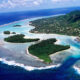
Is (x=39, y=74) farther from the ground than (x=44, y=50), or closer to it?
closer to it

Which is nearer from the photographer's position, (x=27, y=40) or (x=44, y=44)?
(x=44, y=44)

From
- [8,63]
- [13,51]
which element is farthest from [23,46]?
[8,63]

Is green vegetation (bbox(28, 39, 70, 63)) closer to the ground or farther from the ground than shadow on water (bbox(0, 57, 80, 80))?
farther from the ground

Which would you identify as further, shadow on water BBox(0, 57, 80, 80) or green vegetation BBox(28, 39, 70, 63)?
green vegetation BBox(28, 39, 70, 63)

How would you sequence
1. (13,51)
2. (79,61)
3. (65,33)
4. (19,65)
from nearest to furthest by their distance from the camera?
(19,65)
(79,61)
(13,51)
(65,33)

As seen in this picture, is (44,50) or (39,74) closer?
(39,74)

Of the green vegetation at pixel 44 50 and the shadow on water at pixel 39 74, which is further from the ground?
the green vegetation at pixel 44 50

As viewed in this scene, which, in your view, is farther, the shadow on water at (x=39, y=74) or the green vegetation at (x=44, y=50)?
the green vegetation at (x=44, y=50)

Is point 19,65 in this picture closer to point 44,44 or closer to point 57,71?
point 57,71
